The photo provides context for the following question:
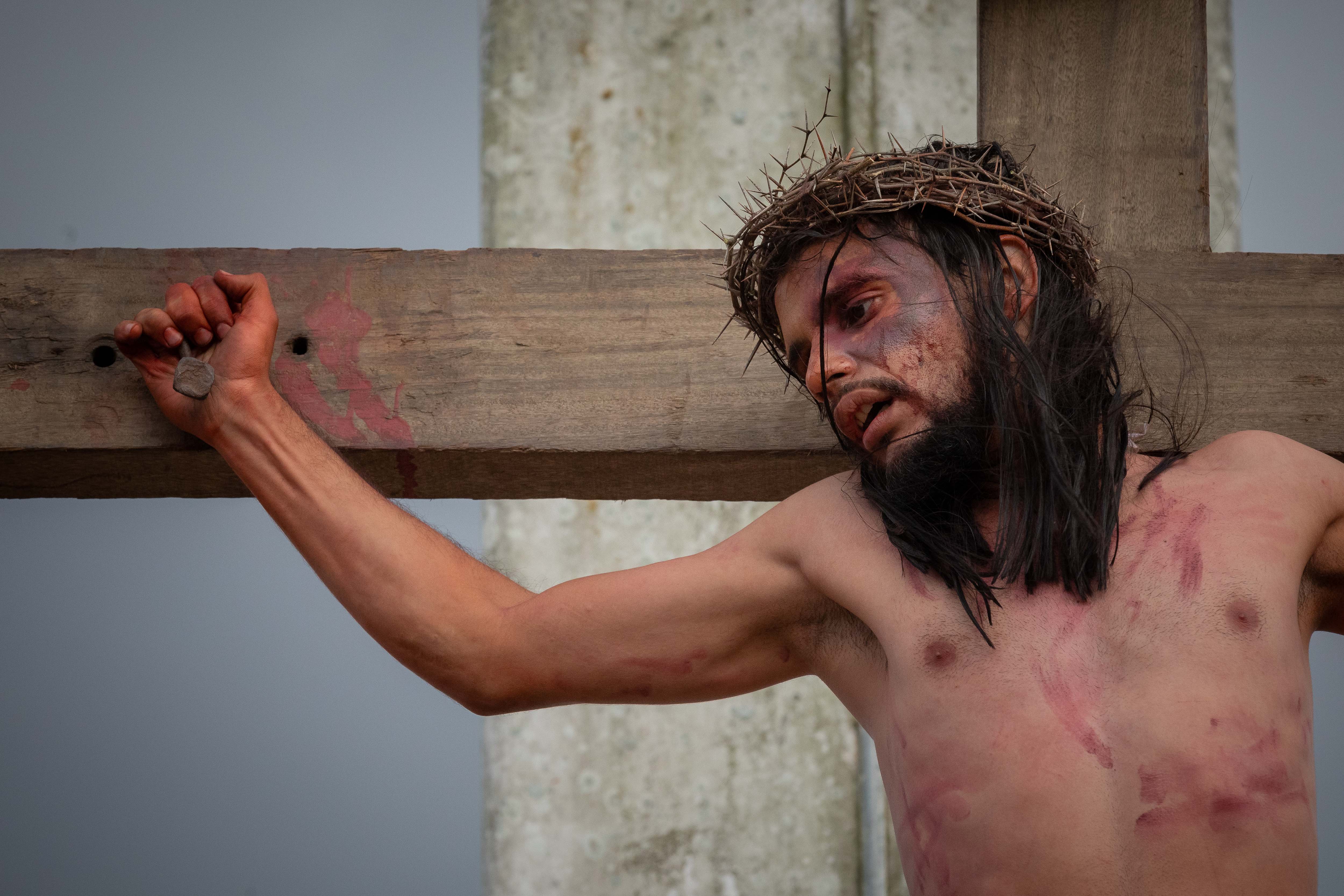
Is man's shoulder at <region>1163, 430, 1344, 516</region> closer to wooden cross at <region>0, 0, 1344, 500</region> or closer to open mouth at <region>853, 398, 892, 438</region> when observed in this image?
wooden cross at <region>0, 0, 1344, 500</region>

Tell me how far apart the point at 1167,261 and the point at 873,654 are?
24.0 inches

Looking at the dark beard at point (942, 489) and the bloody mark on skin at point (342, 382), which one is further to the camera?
the bloody mark on skin at point (342, 382)

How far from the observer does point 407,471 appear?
1693mm

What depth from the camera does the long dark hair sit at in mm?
1478

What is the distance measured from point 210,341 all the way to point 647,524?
1.44 meters

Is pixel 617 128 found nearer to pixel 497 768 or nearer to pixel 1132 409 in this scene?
pixel 497 768

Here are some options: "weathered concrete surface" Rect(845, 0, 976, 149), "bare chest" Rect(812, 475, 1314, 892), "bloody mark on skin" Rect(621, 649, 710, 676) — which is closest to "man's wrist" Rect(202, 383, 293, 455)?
"bloody mark on skin" Rect(621, 649, 710, 676)

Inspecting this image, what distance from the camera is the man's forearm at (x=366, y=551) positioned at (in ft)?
5.16

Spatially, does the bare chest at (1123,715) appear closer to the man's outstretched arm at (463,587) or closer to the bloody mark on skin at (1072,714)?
the bloody mark on skin at (1072,714)

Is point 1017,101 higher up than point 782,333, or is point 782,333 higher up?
point 1017,101

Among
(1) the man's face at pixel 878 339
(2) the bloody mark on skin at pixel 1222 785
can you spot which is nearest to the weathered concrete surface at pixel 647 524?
(1) the man's face at pixel 878 339

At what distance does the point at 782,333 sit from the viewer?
166cm

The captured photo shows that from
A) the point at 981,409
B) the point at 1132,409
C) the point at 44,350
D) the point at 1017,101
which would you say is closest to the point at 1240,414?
the point at 1132,409

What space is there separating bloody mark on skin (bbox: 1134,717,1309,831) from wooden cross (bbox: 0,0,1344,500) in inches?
17.9
